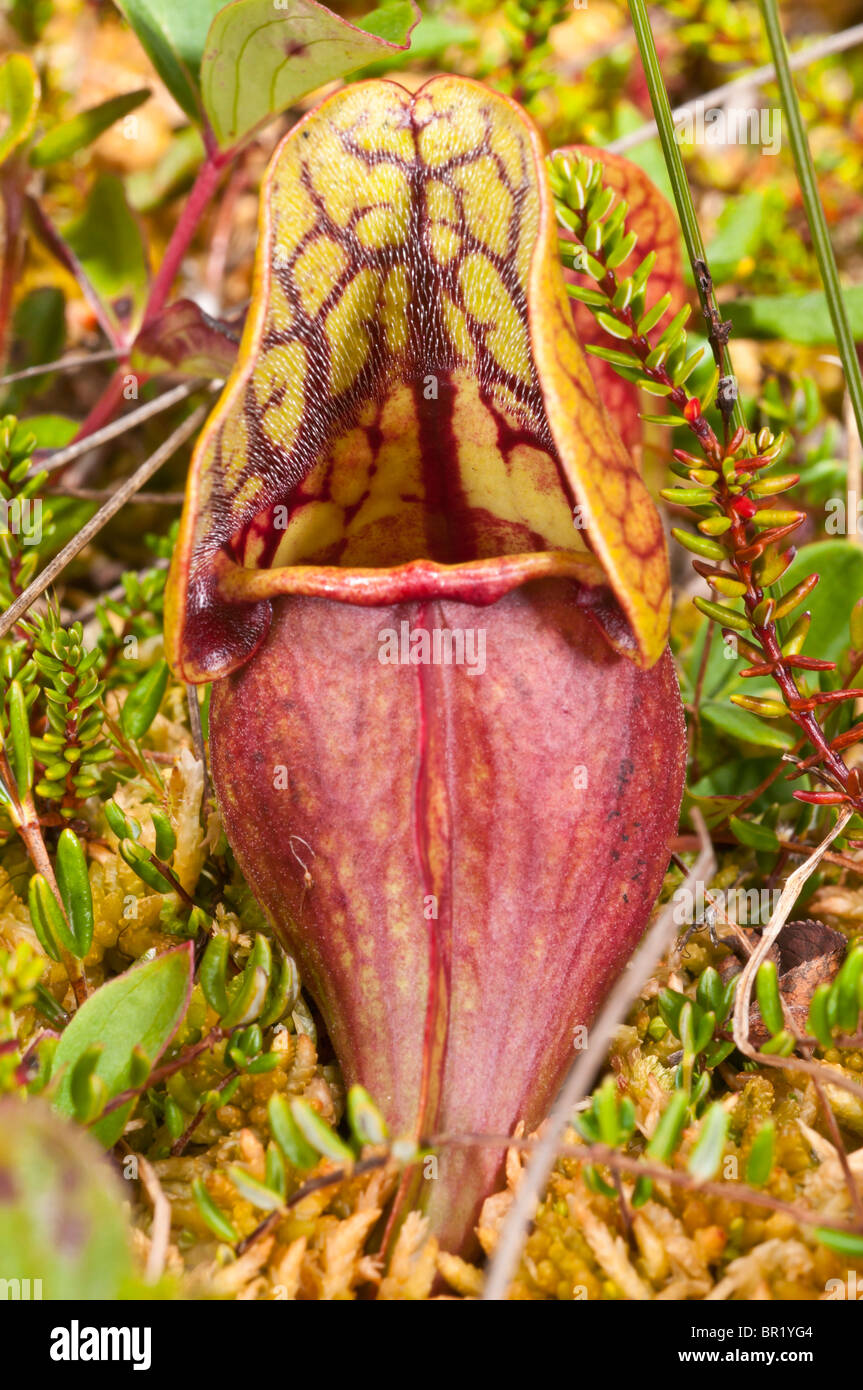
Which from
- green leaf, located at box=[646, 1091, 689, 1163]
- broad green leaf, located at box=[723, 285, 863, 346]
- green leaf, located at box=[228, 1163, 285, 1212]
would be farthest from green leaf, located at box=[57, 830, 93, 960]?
broad green leaf, located at box=[723, 285, 863, 346]

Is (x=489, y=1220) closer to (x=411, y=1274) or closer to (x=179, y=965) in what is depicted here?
(x=411, y=1274)

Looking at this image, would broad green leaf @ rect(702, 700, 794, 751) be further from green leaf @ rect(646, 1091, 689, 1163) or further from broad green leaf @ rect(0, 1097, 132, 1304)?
broad green leaf @ rect(0, 1097, 132, 1304)

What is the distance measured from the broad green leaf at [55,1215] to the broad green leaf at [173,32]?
151 centimetres

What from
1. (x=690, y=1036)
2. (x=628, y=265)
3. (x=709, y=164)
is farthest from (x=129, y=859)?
(x=709, y=164)

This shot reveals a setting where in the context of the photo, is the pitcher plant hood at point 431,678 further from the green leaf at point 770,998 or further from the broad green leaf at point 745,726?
the broad green leaf at point 745,726

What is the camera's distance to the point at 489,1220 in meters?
1.11

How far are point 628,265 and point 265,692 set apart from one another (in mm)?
1051

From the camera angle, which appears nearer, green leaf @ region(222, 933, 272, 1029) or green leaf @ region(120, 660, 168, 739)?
green leaf @ region(222, 933, 272, 1029)

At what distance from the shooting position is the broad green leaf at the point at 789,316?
1865mm

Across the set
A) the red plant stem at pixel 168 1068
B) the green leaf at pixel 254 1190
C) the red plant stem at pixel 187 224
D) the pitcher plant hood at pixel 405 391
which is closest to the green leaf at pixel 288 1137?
the green leaf at pixel 254 1190

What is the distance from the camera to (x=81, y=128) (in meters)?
1.81

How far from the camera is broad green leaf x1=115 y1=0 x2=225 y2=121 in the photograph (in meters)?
1.56

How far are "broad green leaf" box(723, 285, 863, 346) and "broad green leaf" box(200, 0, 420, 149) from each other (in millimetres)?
820

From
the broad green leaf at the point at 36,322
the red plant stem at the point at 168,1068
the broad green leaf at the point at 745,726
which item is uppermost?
the broad green leaf at the point at 36,322
